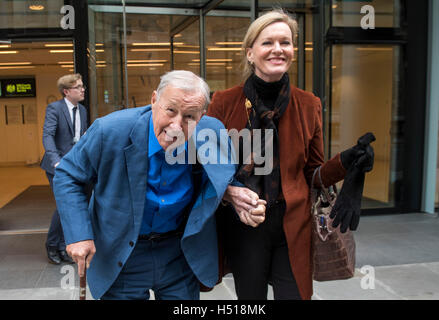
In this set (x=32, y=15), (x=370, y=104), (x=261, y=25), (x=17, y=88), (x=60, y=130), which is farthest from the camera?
(x=17, y=88)

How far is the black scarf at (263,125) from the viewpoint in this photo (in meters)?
1.96

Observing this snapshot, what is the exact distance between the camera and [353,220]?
6.36 feet

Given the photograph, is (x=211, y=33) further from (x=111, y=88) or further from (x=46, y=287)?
(x=46, y=287)

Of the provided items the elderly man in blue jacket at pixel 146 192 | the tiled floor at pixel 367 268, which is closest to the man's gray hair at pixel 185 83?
the elderly man in blue jacket at pixel 146 192

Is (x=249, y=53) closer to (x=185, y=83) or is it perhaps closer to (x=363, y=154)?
(x=185, y=83)

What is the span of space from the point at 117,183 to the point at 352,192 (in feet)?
3.32

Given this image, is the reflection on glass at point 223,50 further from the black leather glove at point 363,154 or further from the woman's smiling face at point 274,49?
the black leather glove at point 363,154

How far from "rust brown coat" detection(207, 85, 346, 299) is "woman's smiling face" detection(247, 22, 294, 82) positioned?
0.59 ft

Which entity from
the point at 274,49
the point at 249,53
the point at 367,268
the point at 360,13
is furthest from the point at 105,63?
the point at 274,49

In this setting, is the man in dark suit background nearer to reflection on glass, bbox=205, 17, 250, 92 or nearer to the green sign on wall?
reflection on glass, bbox=205, 17, 250, 92

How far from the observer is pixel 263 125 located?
2.00 meters

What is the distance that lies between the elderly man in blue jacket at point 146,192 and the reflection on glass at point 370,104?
5035 mm
